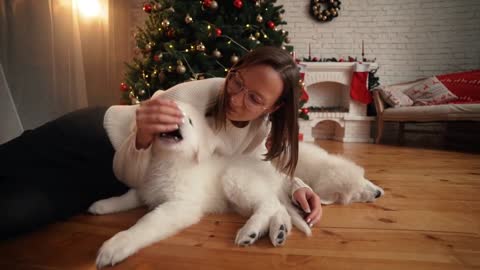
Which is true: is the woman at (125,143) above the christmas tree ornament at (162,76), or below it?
below

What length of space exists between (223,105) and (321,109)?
338 centimetres

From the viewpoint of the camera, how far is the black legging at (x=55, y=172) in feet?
3.06

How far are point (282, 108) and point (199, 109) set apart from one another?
1.13ft

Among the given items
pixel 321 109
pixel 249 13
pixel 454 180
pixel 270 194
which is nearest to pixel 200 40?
pixel 249 13

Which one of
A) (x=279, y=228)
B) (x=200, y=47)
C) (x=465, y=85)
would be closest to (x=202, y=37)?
(x=200, y=47)

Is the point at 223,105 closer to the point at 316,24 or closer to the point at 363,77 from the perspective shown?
the point at 363,77

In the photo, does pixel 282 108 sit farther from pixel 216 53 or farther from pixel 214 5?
pixel 214 5

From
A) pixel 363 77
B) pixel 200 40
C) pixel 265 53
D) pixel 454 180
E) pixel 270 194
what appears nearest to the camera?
pixel 265 53

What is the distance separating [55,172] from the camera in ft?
3.52

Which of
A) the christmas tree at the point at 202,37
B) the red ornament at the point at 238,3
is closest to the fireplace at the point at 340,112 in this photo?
the christmas tree at the point at 202,37

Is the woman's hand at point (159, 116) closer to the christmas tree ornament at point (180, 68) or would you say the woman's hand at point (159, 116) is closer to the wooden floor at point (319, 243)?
the wooden floor at point (319, 243)

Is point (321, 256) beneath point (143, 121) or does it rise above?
beneath

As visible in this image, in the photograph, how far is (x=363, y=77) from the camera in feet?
12.3

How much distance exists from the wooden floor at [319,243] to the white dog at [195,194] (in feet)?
0.15
